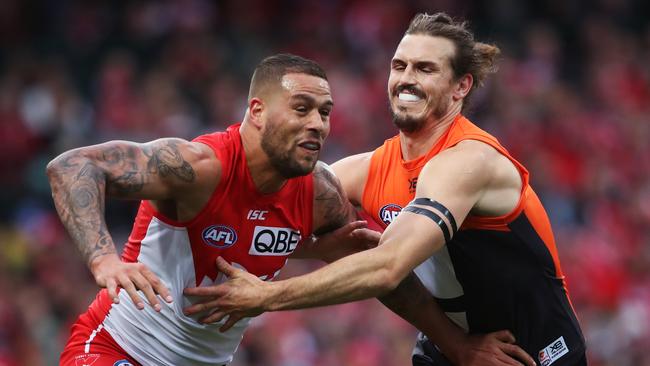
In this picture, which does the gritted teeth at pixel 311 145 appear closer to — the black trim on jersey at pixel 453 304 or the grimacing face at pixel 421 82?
the grimacing face at pixel 421 82

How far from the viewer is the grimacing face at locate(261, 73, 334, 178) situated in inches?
242

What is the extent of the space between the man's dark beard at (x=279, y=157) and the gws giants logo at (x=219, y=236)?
1.43ft

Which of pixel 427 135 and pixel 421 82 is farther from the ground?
pixel 421 82

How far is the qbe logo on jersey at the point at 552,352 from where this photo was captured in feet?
21.9

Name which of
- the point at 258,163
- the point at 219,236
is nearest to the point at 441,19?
the point at 258,163

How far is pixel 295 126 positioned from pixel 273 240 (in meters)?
0.65

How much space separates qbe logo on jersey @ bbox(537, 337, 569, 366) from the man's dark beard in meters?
1.79

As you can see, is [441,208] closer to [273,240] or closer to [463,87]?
[273,240]

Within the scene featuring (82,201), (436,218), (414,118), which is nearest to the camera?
(82,201)

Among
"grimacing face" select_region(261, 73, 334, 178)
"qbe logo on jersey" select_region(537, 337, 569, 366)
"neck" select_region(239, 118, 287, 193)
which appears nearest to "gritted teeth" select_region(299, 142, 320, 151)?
"grimacing face" select_region(261, 73, 334, 178)

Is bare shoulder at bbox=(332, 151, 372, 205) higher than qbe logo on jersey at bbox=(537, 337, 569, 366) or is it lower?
higher

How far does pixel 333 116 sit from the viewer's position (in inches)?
587

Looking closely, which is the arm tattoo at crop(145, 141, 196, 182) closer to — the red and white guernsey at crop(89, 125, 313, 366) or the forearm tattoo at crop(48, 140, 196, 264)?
the forearm tattoo at crop(48, 140, 196, 264)

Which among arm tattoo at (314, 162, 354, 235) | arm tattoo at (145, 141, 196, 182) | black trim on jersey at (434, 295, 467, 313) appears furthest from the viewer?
black trim on jersey at (434, 295, 467, 313)
